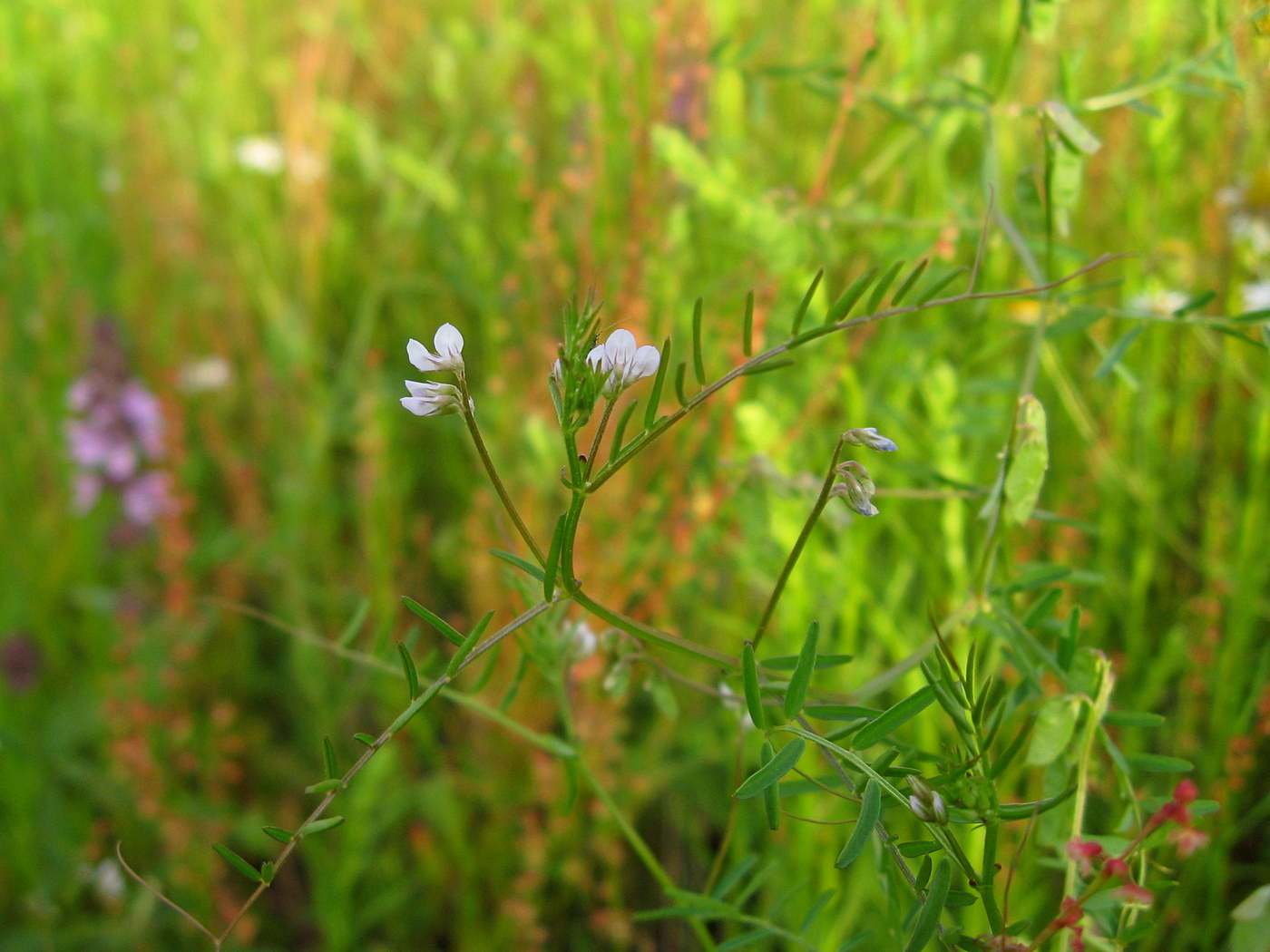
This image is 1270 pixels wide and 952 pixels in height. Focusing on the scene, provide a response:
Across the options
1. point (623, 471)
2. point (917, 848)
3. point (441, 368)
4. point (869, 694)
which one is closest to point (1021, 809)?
point (917, 848)

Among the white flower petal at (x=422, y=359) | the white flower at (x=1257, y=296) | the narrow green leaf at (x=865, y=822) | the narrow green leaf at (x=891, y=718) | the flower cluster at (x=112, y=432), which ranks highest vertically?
the white flower petal at (x=422, y=359)

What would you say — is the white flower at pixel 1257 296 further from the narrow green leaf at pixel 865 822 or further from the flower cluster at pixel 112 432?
the flower cluster at pixel 112 432

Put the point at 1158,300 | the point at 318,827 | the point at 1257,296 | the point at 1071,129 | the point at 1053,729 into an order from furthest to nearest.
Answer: the point at 1158,300
the point at 1257,296
the point at 1071,129
the point at 1053,729
the point at 318,827

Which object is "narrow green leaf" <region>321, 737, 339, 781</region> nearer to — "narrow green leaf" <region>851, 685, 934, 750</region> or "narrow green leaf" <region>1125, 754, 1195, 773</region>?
"narrow green leaf" <region>851, 685, 934, 750</region>

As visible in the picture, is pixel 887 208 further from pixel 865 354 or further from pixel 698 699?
pixel 698 699

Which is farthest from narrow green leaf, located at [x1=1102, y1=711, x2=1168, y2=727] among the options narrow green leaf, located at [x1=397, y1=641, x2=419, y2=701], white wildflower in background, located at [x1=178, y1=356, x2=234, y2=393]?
white wildflower in background, located at [x1=178, y1=356, x2=234, y2=393]

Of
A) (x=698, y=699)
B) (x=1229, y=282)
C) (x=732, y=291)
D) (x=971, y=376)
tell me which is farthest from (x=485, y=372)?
(x=1229, y=282)

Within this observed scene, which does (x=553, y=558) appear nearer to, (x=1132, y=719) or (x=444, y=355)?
(x=444, y=355)

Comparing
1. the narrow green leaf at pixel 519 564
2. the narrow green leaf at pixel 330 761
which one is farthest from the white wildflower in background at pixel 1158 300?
the narrow green leaf at pixel 330 761
